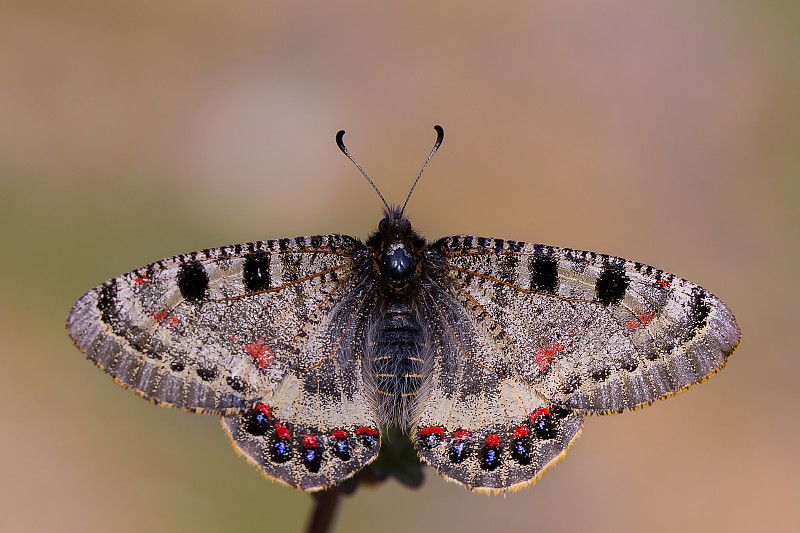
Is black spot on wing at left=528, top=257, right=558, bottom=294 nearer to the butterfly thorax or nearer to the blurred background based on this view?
the butterfly thorax

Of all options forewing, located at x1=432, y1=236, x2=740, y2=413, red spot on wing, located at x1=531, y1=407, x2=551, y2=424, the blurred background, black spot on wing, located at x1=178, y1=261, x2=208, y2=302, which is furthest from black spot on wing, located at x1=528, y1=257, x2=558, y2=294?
the blurred background

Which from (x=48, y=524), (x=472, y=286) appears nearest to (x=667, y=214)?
(x=472, y=286)

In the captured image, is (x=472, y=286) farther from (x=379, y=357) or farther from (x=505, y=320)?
(x=379, y=357)

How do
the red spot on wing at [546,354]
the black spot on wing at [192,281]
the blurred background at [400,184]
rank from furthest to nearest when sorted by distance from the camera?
the blurred background at [400,184]
the red spot on wing at [546,354]
the black spot on wing at [192,281]

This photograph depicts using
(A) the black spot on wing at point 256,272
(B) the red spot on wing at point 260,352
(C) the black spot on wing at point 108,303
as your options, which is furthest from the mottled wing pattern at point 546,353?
(C) the black spot on wing at point 108,303

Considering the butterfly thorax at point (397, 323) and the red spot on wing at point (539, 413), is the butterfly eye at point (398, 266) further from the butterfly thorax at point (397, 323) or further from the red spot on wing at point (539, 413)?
the red spot on wing at point (539, 413)
